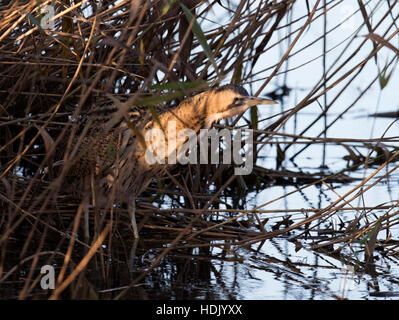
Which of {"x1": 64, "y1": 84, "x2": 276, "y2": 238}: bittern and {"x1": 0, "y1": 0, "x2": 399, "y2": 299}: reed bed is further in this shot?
{"x1": 64, "y1": 84, "x2": 276, "y2": 238}: bittern

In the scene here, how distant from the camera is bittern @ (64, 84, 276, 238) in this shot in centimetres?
216

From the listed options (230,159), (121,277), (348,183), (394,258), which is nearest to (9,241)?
(121,277)

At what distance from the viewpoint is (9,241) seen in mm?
2121

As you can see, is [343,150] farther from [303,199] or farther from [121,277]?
[121,277]

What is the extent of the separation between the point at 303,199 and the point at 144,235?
0.89m

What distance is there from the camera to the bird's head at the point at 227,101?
214cm

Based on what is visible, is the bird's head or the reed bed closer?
the reed bed

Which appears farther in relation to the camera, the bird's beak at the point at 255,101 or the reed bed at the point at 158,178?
the bird's beak at the point at 255,101

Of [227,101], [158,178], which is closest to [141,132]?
[227,101]

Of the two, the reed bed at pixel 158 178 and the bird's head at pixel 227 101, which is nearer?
the reed bed at pixel 158 178

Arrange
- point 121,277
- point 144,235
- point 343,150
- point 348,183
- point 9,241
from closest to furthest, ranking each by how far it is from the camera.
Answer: point 121,277
point 9,241
point 144,235
point 348,183
point 343,150

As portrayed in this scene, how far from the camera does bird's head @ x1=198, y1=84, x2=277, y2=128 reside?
214cm

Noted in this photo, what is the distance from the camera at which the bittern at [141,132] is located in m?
2.16

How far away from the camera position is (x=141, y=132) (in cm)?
214
